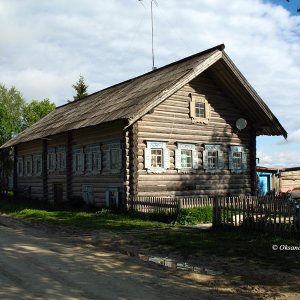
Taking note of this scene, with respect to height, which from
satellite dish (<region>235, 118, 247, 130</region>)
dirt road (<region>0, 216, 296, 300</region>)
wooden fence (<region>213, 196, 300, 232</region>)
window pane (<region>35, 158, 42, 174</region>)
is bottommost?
dirt road (<region>0, 216, 296, 300</region>)

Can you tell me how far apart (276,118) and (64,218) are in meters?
12.6

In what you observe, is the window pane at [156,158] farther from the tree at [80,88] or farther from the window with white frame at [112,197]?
the tree at [80,88]

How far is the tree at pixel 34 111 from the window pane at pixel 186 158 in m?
43.5

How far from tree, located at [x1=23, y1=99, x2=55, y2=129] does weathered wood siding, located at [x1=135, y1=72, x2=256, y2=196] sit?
43.1 metres

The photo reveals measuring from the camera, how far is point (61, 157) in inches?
1019

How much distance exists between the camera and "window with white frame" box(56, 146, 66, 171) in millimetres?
25413

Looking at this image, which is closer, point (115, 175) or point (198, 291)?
point (198, 291)

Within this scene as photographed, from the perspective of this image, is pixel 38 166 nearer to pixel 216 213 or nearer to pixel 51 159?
pixel 51 159

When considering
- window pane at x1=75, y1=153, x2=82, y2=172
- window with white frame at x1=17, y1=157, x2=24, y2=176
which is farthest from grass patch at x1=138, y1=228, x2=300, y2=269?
window with white frame at x1=17, y1=157, x2=24, y2=176

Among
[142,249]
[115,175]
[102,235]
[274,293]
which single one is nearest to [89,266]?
[142,249]

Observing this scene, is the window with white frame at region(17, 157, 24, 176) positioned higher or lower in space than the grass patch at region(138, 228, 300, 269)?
higher

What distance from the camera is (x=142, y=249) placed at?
419 inches

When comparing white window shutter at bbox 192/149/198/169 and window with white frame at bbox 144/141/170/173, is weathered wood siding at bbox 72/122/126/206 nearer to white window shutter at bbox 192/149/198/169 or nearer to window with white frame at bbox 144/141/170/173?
window with white frame at bbox 144/141/170/173

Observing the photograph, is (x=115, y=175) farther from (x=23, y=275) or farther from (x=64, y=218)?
(x=23, y=275)
